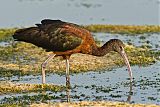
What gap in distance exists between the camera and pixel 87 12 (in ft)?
114

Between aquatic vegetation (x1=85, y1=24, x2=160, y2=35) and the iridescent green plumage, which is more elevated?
aquatic vegetation (x1=85, y1=24, x2=160, y2=35)

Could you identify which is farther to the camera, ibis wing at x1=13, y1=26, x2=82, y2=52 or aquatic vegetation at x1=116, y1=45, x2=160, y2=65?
aquatic vegetation at x1=116, y1=45, x2=160, y2=65

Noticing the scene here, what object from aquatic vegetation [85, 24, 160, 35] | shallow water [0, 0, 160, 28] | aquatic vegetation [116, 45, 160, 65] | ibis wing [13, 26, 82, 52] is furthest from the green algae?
shallow water [0, 0, 160, 28]

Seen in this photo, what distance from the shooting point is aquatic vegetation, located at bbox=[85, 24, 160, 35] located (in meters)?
27.1

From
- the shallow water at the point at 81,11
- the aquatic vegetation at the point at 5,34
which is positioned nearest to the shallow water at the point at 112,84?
the aquatic vegetation at the point at 5,34

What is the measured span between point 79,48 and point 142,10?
1863cm

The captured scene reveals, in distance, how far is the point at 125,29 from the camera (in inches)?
1088

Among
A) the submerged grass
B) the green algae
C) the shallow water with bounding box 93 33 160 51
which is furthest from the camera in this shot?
the shallow water with bounding box 93 33 160 51

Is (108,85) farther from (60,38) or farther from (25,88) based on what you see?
(25,88)

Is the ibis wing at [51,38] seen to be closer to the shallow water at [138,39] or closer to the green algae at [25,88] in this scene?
the green algae at [25,88]

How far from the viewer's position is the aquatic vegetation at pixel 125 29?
2709cm

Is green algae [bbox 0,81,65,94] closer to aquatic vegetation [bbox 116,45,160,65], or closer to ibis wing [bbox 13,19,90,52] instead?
ibis wing [bbox 13,19,90,52]

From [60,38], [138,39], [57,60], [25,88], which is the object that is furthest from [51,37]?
[138,39]

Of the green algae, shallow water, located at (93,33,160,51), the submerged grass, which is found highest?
shallow water, located at (93,33,160,51)
